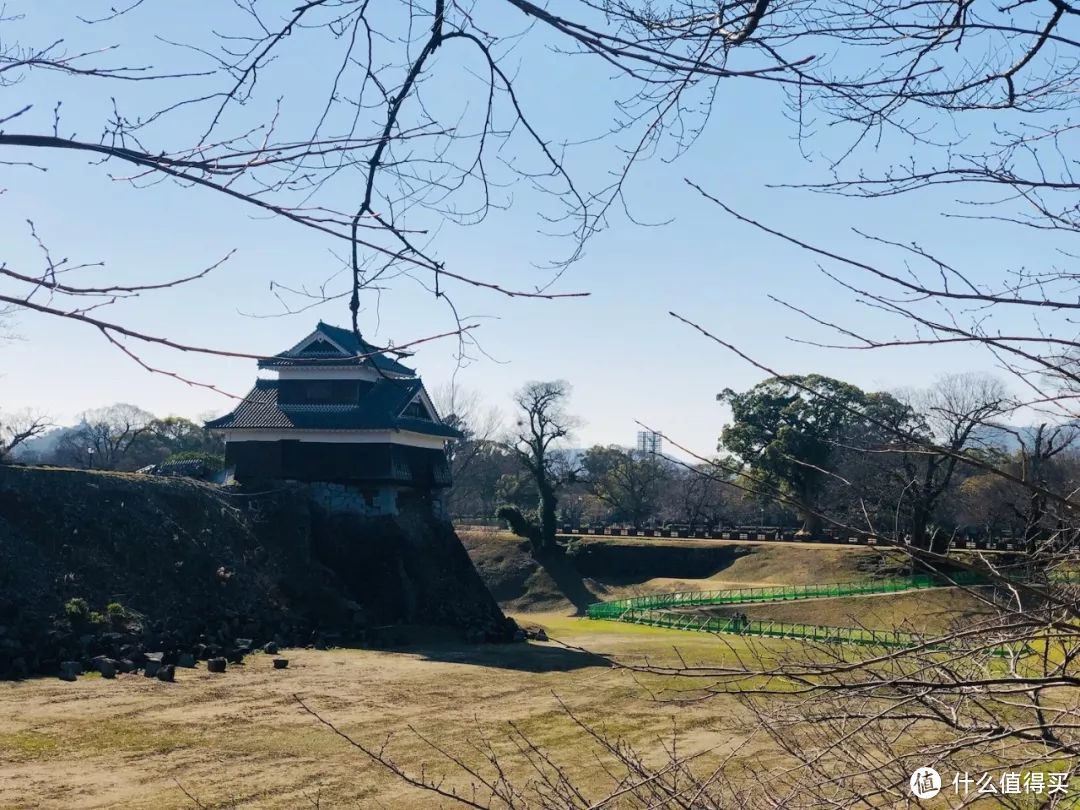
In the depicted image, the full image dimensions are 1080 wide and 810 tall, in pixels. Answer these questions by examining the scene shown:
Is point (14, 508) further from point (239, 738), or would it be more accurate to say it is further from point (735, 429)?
point (735, 429)

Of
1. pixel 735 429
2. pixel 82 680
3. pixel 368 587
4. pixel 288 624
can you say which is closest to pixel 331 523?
pixel 368 587

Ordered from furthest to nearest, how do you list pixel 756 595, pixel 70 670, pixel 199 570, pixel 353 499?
pixel 756 595
pixel 353 499
pixel 199 570
pixel 70 670

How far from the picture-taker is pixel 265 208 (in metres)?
2.13

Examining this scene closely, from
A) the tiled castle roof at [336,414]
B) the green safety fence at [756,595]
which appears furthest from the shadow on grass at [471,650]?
the green safety fence at [756,595]

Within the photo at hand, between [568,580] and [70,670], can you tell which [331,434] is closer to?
[70,670]

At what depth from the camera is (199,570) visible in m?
22.5

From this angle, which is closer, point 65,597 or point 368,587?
point 65,597

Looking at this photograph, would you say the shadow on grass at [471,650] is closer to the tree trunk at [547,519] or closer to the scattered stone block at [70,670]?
the scattered stone block at [70,670]

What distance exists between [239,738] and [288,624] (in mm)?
9744

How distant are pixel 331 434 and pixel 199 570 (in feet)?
18.3

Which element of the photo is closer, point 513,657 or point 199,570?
point 513,657

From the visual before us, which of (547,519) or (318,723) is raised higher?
(547,519)


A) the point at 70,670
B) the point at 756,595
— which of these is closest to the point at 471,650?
the point at 70,670

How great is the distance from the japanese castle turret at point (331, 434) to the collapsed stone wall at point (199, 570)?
696 mm
